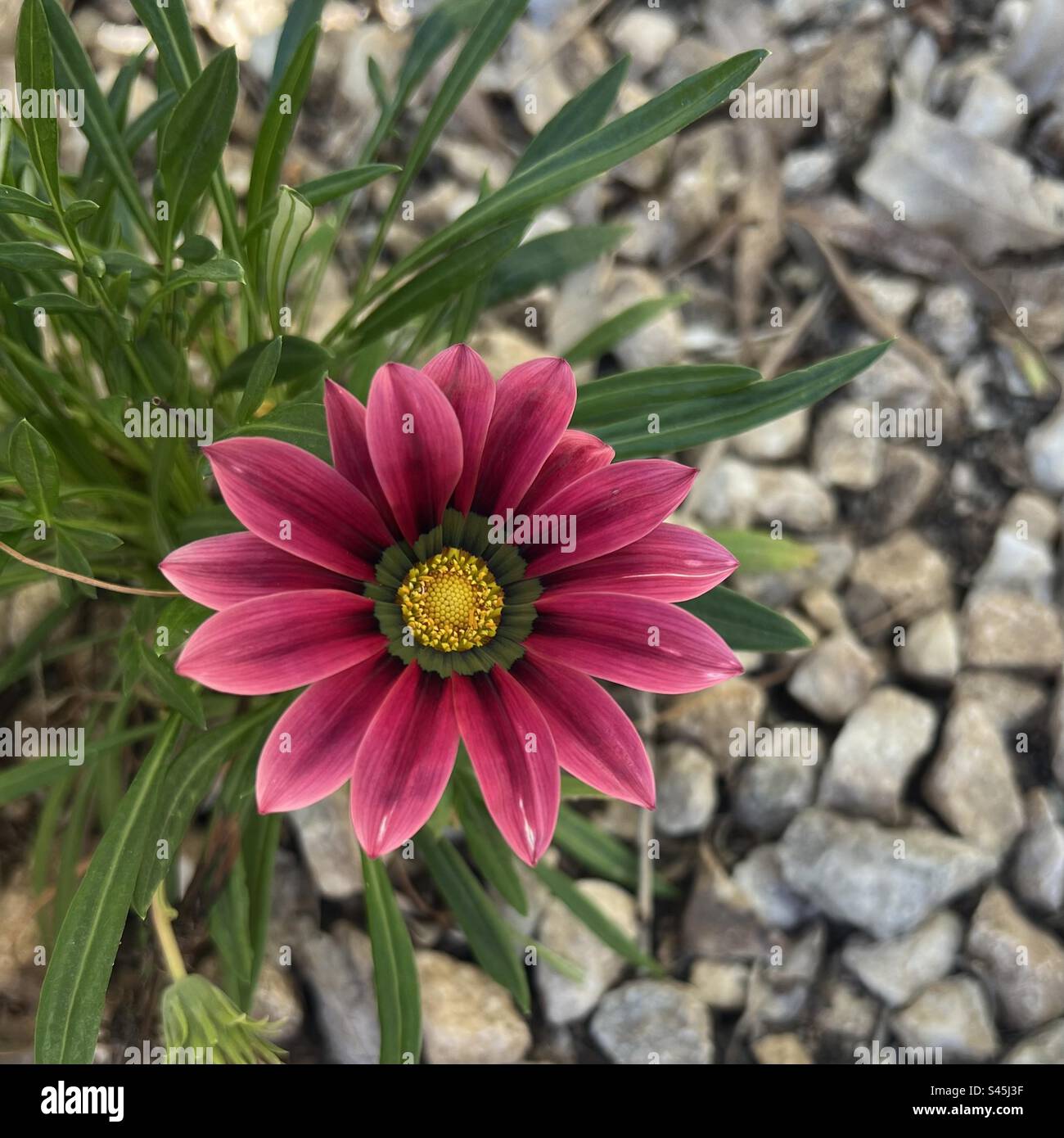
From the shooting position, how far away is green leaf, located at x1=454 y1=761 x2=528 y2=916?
138 centimetres

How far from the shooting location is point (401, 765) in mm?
886

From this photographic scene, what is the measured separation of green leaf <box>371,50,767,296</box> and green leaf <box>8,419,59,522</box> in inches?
21.0

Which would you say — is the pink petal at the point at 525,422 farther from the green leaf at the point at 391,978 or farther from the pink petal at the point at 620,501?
the green leaf at the point at 391,978

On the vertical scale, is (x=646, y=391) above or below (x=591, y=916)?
above

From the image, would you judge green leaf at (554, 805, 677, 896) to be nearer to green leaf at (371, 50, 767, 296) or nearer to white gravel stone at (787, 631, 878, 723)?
white gravel stone at (787, 631, 878, 723)

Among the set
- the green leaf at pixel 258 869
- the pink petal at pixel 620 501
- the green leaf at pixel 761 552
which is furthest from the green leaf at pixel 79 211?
the green leaf at pixel 761 552

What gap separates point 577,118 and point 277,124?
16.3 inches

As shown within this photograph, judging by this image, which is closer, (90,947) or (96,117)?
Answer: (90,947)

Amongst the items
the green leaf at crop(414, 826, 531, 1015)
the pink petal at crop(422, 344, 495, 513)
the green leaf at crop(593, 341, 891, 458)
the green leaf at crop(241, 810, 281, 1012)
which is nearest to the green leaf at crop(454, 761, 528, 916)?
the green leaf at crop(414, 826, 531, 1015)

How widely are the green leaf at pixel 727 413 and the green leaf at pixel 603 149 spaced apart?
0.28 meters

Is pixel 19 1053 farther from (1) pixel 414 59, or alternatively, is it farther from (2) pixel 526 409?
(1) pixel 414 59

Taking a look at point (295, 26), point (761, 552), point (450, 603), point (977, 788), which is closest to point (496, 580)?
point (450, 603)

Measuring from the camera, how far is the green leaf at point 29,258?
94 centimetres

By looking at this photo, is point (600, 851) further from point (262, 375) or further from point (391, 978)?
point (262, 375)
